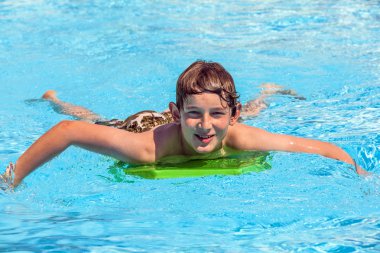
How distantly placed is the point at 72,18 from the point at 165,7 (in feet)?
5.04

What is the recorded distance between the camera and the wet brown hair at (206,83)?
4.50 meters

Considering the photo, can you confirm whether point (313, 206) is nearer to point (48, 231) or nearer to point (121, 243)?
point (121, 243)

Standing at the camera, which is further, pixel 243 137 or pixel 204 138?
pixel 243 137

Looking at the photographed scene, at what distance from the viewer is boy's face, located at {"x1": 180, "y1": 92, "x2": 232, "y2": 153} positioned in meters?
4.49

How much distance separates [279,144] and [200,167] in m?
0.58

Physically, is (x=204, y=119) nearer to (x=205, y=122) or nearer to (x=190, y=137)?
(x=205, y=122)

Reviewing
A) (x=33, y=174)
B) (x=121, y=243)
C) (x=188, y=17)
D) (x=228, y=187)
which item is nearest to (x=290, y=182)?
(x=228, y=187)

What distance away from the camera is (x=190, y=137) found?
4.63 m

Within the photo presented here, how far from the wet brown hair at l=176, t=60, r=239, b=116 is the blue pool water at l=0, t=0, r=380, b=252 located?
588mm

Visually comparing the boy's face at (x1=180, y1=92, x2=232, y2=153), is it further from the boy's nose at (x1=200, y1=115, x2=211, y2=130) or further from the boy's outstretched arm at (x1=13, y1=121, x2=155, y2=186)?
the boy's outstretched arm at (x1=13, y1=121, x2=155, y2=186)

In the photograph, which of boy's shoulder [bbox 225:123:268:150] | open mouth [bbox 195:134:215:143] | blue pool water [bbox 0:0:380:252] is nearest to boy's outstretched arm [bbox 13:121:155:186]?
blue pool water [bbox 0:0:380:252]

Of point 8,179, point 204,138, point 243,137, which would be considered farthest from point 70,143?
point 243,137

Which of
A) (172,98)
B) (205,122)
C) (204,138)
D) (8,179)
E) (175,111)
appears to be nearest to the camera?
(205,122)

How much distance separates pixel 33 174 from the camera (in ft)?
16.8
